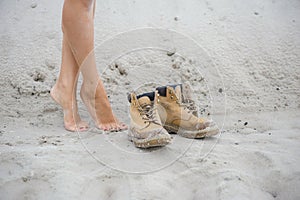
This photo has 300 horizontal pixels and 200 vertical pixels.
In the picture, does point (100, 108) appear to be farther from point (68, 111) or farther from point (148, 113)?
point (148, 113)

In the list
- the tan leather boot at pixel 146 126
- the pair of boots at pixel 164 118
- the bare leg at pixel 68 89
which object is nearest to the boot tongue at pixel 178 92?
the pair of boots at pixel 164 118

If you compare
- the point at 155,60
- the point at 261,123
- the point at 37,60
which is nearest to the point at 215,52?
the point at 155,60

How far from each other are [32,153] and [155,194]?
1.56 feet

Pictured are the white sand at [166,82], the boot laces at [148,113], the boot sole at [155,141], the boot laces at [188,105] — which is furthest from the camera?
the boot laces at [188,105]

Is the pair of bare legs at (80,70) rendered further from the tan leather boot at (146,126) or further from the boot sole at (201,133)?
the boot sole at (201,133)

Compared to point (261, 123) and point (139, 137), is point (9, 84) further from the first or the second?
point (261, 123)

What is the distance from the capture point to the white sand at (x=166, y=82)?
126 centimetres

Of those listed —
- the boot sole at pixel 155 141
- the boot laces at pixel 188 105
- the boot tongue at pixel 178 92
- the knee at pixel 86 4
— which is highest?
the knee at pixel 86 4

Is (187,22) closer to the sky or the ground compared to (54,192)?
closer to the sky

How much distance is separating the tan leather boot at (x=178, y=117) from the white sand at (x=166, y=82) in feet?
0.18

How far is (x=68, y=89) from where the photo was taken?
1.85m

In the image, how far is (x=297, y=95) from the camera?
98.8 inches

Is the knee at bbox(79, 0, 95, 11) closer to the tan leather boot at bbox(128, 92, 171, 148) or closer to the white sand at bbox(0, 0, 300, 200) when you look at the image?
the tan leather boot at bbox(128, 92, 171, 148)

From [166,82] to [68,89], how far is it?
80 centimetres
